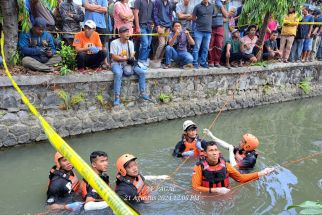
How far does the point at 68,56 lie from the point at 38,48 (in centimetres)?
75

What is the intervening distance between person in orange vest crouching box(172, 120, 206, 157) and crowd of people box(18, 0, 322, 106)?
7.81 ft

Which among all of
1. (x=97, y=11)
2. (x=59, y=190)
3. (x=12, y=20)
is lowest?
(x=59, y=190)

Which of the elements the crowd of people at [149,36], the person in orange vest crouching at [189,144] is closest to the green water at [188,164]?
the person in orange vest crouching at [189,144]

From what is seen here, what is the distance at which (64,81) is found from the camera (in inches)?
344

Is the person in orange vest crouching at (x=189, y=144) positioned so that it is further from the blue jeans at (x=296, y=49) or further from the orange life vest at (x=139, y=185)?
the blue jeans at (x=296, y=49)

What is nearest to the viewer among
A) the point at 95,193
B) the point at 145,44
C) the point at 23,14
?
the point at 95,193

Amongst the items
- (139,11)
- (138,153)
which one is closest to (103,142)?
(138,153)

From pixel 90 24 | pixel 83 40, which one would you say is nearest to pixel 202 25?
pixel 90 24

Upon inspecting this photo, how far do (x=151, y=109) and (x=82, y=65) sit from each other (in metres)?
2.29

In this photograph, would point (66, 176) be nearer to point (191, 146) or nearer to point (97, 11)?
point (191, 146)

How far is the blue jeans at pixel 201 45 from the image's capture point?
10875 mm

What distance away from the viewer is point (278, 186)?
723 cm

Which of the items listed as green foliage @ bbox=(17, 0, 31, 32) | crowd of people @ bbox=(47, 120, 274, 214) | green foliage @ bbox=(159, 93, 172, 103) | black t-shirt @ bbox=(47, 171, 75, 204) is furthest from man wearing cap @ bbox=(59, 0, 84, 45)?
black t-shirt @ bbox=(47, 171, 75, 204)

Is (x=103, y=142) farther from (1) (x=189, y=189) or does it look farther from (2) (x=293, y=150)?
(2) (x=293, y=150)
